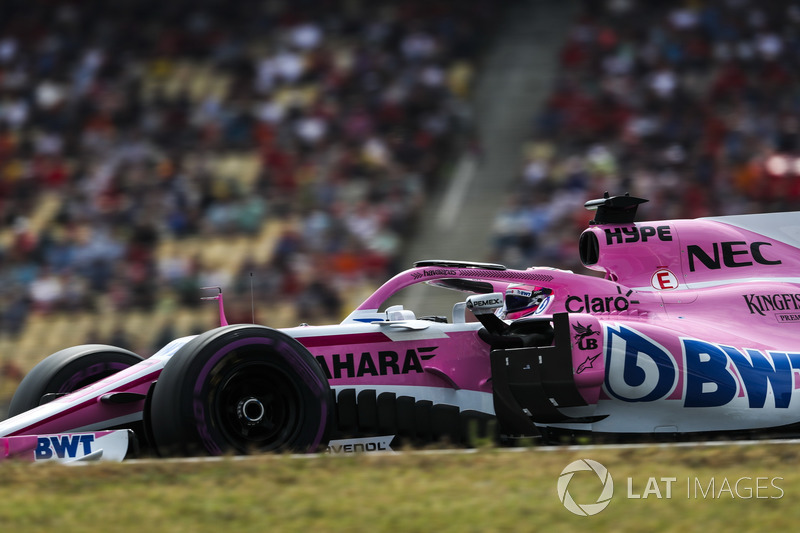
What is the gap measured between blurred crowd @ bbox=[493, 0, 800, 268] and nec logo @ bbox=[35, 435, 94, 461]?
738cm

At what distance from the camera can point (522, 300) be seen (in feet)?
22.2

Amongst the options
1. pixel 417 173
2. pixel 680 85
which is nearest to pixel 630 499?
pixel 417 173

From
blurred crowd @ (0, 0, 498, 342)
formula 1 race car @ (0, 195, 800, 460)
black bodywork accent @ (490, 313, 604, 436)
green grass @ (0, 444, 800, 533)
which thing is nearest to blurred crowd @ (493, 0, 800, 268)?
blurred crowd @ (0, 0, 498, 342)

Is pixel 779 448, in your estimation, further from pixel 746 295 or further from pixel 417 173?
pixel 417 173

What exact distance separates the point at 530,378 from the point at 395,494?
5.93ft

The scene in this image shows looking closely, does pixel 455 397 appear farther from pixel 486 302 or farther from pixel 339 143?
pixel 339 143

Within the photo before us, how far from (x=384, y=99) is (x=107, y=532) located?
11.8m

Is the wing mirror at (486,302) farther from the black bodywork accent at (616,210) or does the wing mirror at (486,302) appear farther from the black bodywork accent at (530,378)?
the black bodywork accent at (616,210)

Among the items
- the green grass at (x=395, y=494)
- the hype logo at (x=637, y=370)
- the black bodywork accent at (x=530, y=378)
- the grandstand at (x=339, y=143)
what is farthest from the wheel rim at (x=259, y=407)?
the grandstand at (x=339, y=143)

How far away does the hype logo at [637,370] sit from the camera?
608 cm

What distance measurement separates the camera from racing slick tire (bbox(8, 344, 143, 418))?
22.2 feet

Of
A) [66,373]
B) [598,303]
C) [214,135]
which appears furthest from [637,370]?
[214,135]

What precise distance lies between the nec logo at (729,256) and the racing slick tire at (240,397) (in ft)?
9.74

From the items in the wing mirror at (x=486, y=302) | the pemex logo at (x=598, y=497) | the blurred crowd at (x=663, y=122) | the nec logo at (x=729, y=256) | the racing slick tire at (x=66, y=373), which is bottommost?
the pemex logo at (x=598, y=497)
